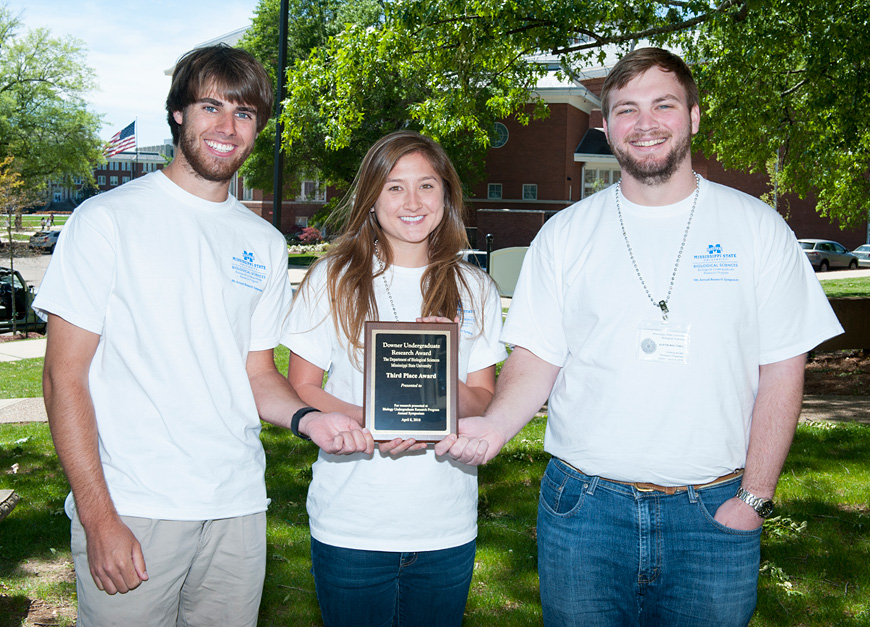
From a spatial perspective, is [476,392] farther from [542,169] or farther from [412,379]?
[542,169]

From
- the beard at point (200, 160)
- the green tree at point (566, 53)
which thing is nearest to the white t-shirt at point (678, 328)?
the beard at point (200, 160)

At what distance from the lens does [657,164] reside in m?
2.54

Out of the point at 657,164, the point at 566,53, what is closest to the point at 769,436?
the point at 657,164

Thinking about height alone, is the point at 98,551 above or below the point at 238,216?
below

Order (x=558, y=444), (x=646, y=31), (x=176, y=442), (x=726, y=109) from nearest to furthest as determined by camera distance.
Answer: (x=176, y=442) < (x=558, y=444) < (x=646, y=31) < (x=726, y=109)

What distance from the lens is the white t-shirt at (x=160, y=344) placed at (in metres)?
2.34

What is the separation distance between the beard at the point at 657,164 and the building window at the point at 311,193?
41.5 meters

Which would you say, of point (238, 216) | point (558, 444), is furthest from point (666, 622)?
point (238, 216)

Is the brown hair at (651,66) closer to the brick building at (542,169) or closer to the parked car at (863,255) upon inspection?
the brick building at (542,169)

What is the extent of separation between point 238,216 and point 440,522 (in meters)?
1.29

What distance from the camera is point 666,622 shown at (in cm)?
246

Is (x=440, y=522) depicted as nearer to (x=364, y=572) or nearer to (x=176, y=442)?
(x=364, y=572)

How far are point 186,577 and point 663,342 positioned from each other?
1.75 meters

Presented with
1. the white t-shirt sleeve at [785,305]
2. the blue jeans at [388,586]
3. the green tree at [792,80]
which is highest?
the green tree at [792,80]
